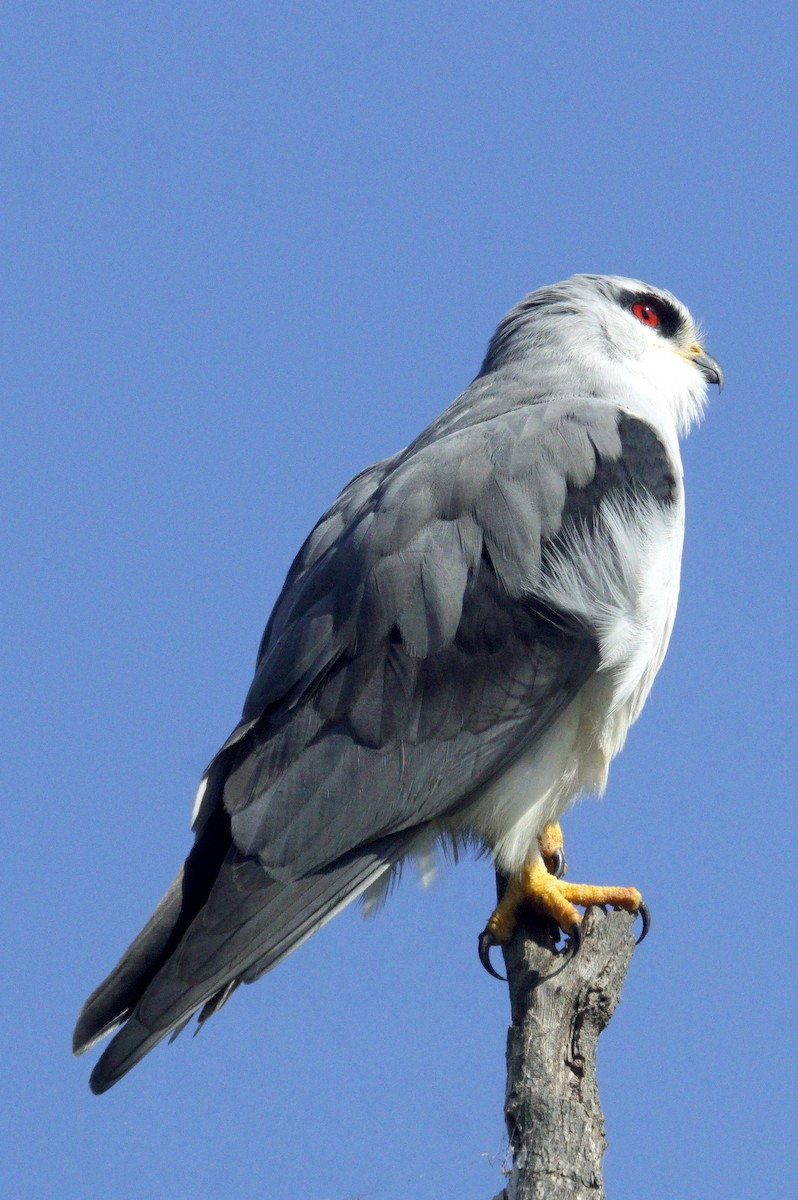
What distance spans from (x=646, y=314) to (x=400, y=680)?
8.77ft

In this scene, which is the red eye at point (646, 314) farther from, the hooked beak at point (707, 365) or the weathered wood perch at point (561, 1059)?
the weathered wood perch at point (561, 1059)

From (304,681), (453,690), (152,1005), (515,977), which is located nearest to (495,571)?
(453,690)

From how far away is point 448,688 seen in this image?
5.32 metres

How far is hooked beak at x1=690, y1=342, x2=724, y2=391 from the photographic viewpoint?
7.23 metres

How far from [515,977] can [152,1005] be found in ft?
3.81

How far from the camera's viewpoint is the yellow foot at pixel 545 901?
520cm

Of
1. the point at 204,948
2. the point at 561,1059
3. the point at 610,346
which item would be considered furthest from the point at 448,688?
the point at 610,346

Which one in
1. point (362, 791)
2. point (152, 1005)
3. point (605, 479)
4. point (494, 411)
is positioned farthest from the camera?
point (494, 411)

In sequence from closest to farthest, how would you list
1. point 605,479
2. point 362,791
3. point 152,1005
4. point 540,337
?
1. point 152,1005
2. point 362,791
3. point 605,479
4. point 540,337

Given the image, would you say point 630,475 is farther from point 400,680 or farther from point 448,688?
point 400,680

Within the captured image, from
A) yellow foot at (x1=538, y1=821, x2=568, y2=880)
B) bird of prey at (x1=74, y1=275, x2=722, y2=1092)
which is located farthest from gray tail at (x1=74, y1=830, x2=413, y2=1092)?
yellow foot at (x1=538, y1=821, x2=568, y2=880)

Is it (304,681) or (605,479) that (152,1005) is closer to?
(304,681)

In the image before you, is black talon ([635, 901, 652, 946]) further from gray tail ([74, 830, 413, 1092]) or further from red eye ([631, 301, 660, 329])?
red eye ([631, 301, 660, 329])

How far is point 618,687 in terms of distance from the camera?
5441mm
